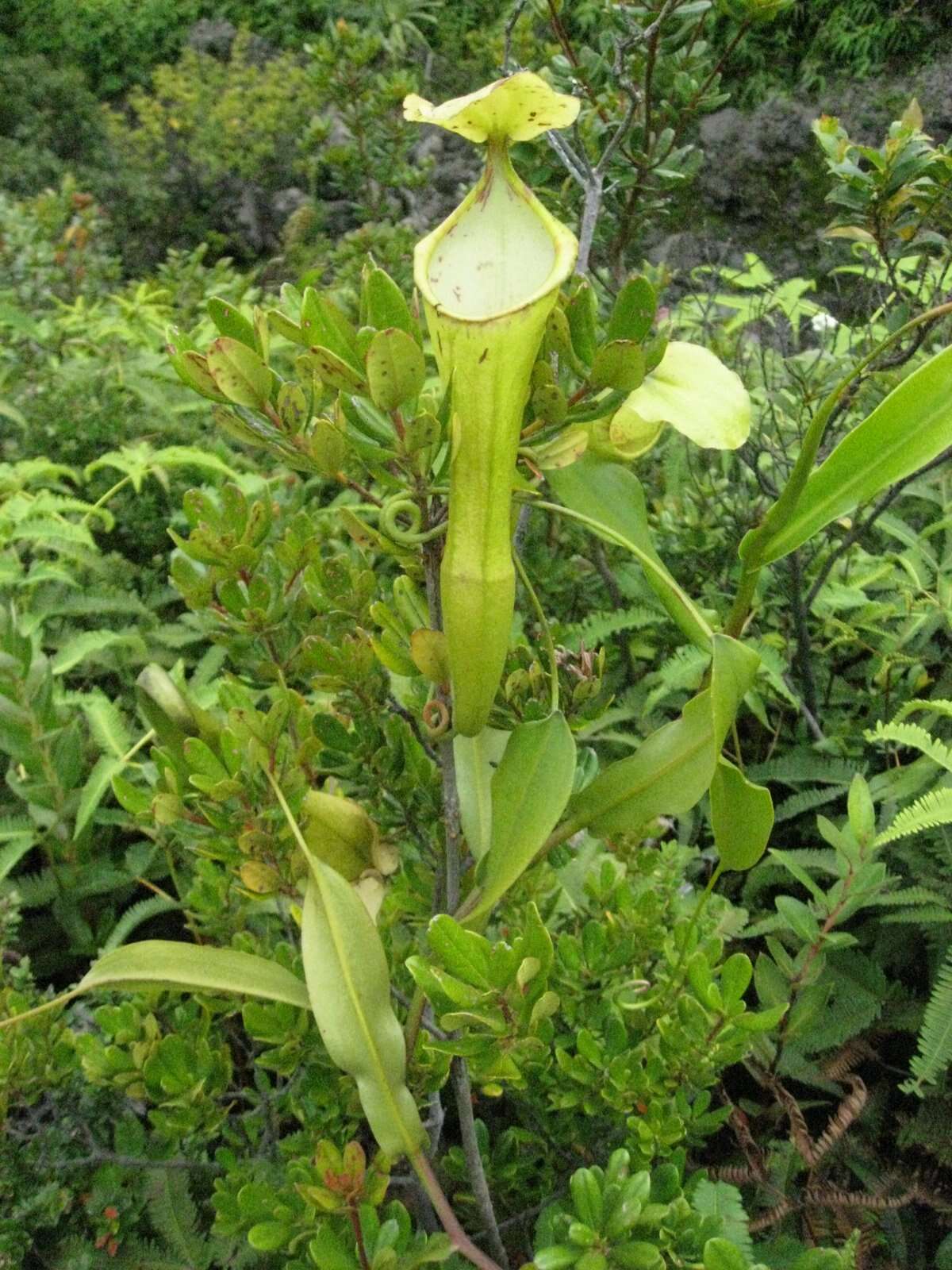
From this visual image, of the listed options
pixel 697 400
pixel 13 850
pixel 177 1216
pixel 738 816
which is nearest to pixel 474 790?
pixel 738 816

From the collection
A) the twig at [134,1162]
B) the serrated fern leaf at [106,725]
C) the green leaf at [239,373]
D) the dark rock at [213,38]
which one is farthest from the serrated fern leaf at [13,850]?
the dark rock at [213,38]

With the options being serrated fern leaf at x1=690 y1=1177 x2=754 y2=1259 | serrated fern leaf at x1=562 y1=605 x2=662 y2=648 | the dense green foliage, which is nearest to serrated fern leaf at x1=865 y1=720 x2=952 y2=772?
the dense green foliage

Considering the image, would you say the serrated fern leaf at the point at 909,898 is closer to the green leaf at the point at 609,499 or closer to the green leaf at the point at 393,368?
the green leaf at the point at 609,499

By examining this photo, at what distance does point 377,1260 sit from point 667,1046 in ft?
0.81

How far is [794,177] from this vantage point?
4609 mm

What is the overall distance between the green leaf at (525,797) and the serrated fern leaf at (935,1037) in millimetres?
647

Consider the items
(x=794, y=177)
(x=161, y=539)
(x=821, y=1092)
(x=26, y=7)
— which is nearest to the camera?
(x=821, y=1092)

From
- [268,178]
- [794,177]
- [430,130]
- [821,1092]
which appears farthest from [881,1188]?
[268,178]

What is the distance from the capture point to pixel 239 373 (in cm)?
51

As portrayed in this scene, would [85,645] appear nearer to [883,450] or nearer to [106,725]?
[106,725]

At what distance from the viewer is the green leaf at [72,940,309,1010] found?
21.7 inches

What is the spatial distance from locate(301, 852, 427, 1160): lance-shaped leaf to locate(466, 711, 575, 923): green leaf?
2.6 inches

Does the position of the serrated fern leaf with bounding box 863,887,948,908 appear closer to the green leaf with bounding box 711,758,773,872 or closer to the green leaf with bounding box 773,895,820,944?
the green leaf with bounding box 773,895,820,944

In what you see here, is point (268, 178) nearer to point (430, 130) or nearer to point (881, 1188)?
point (430, 130)
